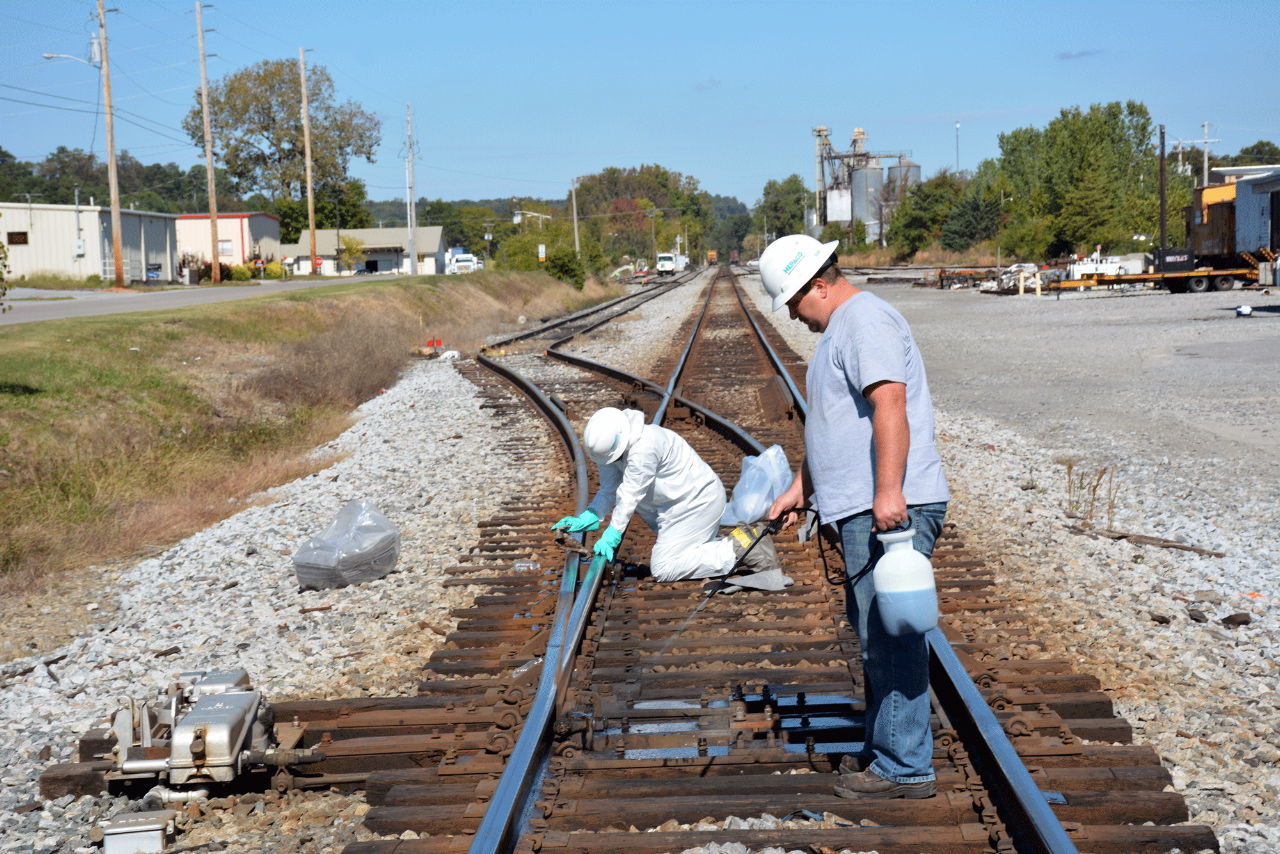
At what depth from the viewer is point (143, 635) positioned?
23.1 ft

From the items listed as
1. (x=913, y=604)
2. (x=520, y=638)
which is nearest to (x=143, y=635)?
(x=520, y=638)

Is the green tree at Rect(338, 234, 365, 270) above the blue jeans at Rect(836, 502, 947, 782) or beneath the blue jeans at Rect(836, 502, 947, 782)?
above

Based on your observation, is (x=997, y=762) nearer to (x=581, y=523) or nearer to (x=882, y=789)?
(x=882, y=789)

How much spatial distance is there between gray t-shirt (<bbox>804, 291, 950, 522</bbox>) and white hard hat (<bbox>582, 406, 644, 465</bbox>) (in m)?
2.53

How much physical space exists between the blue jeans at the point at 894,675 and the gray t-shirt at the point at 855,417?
0.09 m

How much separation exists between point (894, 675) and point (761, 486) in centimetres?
293

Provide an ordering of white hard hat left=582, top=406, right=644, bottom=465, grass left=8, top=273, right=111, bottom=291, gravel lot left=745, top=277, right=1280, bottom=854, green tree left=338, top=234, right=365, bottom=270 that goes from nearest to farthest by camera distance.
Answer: gravel lot left=745, top=277, right=1280, bottom=854 → white hard hat left=582, top=406, right=644, bottom=465 → grass left=8, top=273, right=111, bottom=291 → green tree left=338, top=234, right=365, bottom=270

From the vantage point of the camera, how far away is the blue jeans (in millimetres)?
4164

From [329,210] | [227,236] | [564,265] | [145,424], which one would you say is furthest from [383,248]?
[145,424]

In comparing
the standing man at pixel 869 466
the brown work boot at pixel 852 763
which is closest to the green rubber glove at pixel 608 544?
the brown work boot at pixel 852 763

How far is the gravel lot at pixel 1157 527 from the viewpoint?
488 cm

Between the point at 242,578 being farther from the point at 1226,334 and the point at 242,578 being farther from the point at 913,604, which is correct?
the point at 1226,334

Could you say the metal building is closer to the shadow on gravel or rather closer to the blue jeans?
the shadow on gravel

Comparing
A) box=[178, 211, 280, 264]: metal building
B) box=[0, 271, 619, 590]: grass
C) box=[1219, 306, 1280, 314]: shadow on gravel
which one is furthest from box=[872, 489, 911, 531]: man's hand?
box=[178, 211, 280, 264]: metal building
